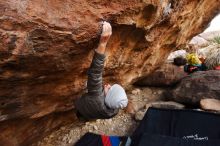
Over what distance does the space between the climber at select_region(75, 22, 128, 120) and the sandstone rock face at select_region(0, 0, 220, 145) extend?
0.15 meters

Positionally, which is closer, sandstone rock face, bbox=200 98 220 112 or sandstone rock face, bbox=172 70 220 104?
sandstone rock face, bbox=200 98 220 112

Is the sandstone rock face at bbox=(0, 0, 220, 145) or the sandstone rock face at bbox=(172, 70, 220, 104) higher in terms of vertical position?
the sandstone rock face at bbox=(0, 0, 220, 145)

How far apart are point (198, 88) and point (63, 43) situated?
4.20 meters

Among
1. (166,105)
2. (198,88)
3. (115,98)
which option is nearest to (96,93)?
(115,98)

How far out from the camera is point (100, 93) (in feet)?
11.8

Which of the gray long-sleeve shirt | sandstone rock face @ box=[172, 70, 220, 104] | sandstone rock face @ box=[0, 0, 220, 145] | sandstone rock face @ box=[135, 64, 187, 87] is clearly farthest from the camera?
sandstone rock face @ box=[135, 64, 187, 87]

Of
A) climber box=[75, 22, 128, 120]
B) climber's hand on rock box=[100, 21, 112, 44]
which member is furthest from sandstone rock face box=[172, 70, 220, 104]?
climber's hand on rock box=[100, 21, 112, 44]

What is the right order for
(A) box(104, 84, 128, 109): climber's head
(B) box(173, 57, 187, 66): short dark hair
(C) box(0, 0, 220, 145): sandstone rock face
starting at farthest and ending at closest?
(B) box(173, 57, 187, 66): short dark hair < (A) box(104, 84, 128, 109): climber's head < (C) box(0, 0, 220, 145): sandstone rock face

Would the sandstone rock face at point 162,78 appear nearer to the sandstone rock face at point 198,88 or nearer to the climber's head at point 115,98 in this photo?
the sandstone rock face at point 198,88

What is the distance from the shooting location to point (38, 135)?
5.19 metres

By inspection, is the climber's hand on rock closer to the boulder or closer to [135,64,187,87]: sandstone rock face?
the boulder

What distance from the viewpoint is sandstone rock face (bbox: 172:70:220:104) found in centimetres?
668

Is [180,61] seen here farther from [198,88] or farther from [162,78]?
[198,88]

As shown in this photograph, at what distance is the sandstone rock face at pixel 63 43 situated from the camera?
3047 millimetres
